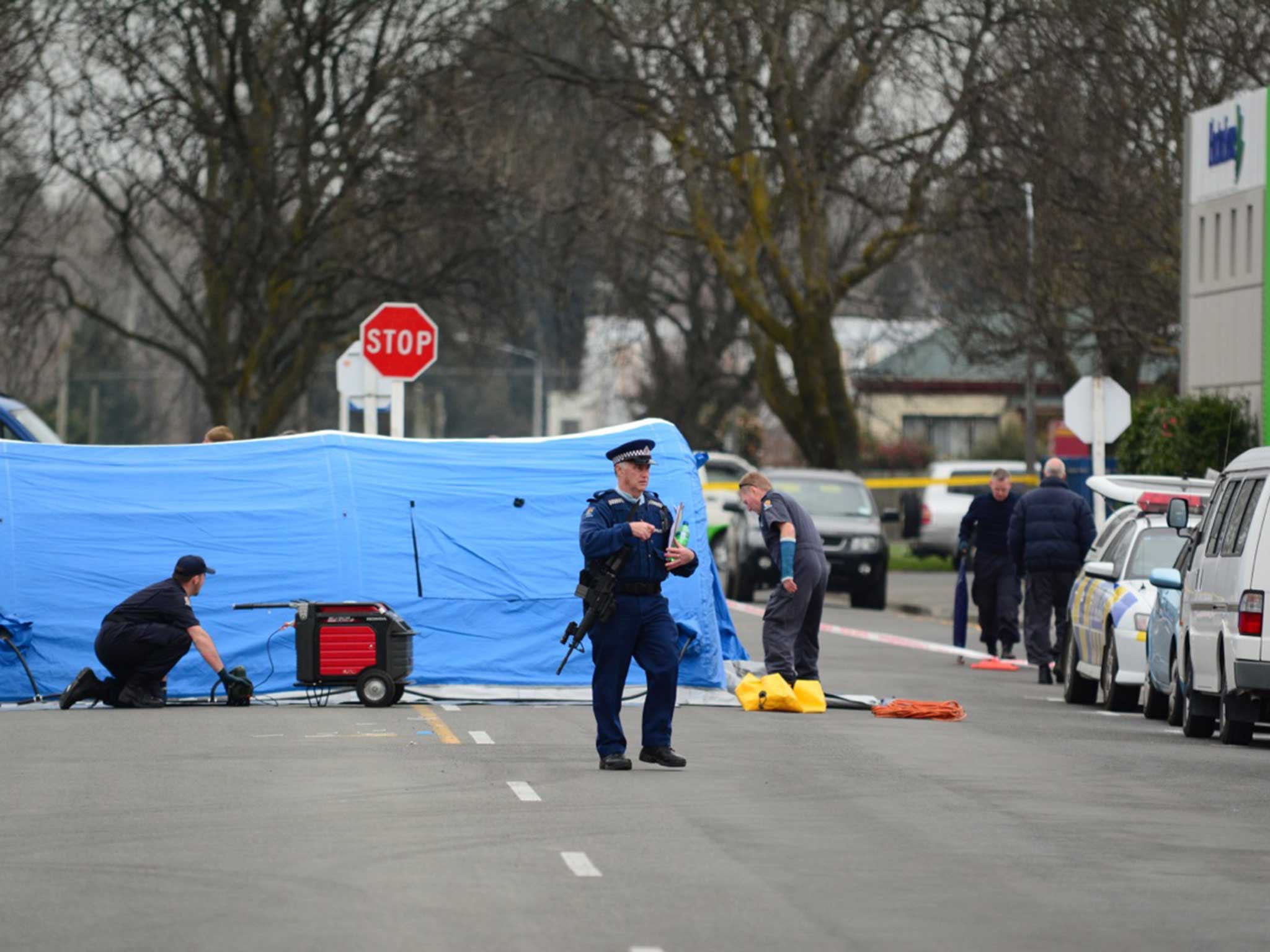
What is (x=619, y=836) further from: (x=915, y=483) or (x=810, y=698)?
(x=915, y=483)

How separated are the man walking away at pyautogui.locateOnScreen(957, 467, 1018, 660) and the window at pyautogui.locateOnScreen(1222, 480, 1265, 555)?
26.5 feet

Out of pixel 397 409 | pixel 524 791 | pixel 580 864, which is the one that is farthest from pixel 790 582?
pixel 580 864

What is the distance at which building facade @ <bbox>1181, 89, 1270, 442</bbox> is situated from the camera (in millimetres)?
30172

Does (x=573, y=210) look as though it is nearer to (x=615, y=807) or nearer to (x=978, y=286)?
(x=978, y=286)

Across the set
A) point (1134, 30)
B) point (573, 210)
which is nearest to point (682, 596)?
point (1134, 30)

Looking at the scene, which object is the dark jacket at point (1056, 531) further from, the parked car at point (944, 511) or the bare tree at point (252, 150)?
the parked car at point (944, 511)

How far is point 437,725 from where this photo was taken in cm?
1709

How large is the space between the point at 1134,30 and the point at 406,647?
18.5 metres

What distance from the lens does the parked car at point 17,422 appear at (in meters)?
26.6

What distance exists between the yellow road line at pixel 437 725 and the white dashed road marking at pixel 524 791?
8.18 feet

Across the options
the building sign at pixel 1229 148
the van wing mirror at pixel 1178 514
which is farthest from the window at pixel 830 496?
the van wing mirror at pixel 1178 514

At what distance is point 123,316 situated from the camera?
342ft

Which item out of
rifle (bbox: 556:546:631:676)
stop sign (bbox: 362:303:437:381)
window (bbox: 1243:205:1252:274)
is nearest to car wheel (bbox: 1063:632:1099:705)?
stop sign (bbox: 362:303:437:381)

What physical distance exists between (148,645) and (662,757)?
5615 mm
